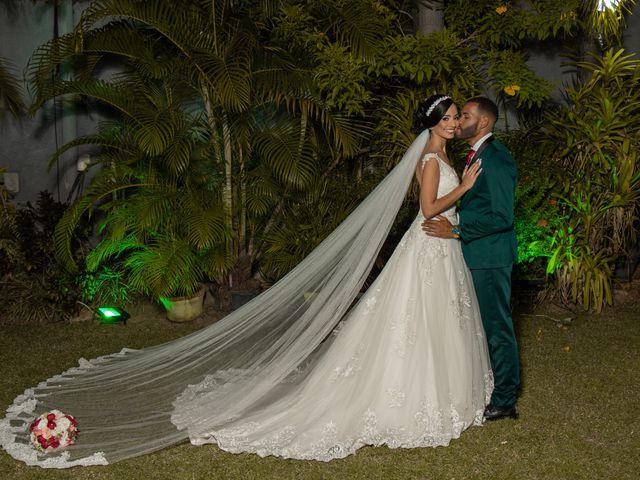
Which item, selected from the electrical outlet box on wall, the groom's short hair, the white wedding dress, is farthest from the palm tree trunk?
the electrical outlet box on wall

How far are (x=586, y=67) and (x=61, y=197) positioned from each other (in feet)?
16.2

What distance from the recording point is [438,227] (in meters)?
4.66

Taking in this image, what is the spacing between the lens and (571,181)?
6.98 metres

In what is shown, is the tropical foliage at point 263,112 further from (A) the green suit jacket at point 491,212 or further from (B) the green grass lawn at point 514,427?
(A) the green suit jacket at point 491,212

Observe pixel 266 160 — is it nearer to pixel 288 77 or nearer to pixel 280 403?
pixel 288 77

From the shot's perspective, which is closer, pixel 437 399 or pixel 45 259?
pixel 437 399

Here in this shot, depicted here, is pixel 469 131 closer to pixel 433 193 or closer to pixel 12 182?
pixel 433 193

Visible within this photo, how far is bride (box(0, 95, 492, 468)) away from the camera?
4.41m

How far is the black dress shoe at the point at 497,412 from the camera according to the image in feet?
15.5

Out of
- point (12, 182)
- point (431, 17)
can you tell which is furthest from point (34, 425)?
point (431, 17)

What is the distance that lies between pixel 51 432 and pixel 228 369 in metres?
1.13

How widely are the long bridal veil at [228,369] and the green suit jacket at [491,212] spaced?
0.42m

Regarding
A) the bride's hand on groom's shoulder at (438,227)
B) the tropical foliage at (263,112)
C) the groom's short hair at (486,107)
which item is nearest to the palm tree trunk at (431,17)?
the tropical foliage at (263,112)

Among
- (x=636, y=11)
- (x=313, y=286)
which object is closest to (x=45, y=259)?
(x=313, y=286)
